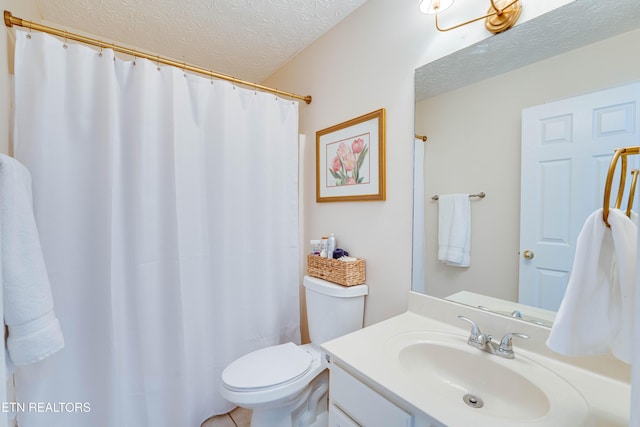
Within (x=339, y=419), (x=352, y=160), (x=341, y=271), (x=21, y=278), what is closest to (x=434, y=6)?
(x=352, y=160)

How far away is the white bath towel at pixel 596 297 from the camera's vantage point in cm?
55

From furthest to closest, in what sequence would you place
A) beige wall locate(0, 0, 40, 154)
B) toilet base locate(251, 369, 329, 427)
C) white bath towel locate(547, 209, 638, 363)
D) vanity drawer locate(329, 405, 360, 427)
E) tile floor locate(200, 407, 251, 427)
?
1. tile floor locate(200, 407, 251, 427)
2. toilet base locate(251, 369, 329, 427)
3. beige wall locate(0, 0, 40, 154)
4. vanity drawer locate(329, 405, 360, 427)
5. white bath towel locate(547, 209, 638, 363)

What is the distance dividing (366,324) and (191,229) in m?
1.08

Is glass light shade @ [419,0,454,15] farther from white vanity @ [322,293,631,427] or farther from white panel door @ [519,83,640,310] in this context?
white vanity @ [322,293,631,427]

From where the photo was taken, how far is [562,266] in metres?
0.82

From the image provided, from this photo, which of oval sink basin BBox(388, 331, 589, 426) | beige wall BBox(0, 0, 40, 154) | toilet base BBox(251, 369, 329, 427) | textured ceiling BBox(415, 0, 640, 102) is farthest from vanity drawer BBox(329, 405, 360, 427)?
beige wall BBox(0, 0, 40, 154)

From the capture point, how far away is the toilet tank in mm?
1346

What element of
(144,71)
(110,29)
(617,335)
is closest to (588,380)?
(617,335)

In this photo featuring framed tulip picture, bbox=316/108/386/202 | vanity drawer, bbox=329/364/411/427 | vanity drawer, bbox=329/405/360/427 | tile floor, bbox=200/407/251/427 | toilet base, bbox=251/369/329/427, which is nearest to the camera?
vanity drawer, bbox=329/364/411/427

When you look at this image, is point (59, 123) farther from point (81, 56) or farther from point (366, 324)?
point (366, 324)

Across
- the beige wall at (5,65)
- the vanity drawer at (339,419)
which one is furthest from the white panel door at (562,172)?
the beige wall at (5,65)

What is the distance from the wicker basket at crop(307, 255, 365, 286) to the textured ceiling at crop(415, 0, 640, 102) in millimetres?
873

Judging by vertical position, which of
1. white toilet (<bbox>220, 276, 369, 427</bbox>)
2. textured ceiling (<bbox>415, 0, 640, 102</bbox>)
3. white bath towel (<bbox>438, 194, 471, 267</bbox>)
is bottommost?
white toilet (<bbox>220, 276, 369, 427</bbox>)

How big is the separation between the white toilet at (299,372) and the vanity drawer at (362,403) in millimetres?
337
